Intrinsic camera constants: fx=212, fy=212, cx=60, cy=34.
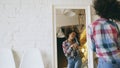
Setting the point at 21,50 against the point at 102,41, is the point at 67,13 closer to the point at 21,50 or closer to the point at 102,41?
the point at 21,50

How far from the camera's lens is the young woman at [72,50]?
8.40 ft

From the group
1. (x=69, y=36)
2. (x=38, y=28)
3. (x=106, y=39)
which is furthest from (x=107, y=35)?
(x=38, y=28)

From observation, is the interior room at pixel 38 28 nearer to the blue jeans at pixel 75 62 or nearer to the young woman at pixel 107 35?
the blue jeans at pixel 75 62

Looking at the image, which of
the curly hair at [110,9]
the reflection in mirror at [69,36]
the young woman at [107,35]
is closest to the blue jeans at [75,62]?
the reflection in mirror at [69,36]

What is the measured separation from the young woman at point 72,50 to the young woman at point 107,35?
2.95ft

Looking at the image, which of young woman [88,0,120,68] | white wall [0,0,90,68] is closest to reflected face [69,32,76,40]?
white wall [0,0,90,68]

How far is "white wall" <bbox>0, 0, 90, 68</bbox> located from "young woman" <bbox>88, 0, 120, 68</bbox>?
993 millimetres

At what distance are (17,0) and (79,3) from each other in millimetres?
759

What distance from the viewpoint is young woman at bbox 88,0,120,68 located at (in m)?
1.53

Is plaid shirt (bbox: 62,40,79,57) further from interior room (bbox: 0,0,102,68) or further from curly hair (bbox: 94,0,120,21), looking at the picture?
curly hair (bbox: 94,0,120,21)

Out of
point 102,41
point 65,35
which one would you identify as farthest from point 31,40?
point 102,41

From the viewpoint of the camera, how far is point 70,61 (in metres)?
2.57

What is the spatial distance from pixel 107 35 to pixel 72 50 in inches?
41.9

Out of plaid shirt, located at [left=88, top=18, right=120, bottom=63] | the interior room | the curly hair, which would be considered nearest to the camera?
plaid shirt, located at [left=88, top=18, right=120, bottom=63]
